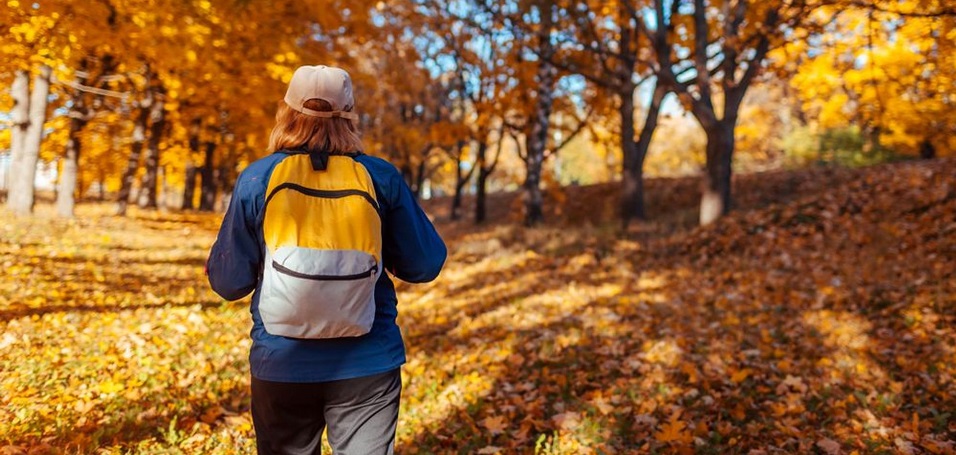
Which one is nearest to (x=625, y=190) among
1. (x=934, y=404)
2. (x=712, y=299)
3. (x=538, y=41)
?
(x=538, y=41)

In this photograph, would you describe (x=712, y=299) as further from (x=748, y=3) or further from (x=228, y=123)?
(x=228, y=123)

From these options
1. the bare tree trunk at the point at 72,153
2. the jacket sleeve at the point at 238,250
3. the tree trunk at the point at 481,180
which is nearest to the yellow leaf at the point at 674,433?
the jacket sleeve at the point at 238,250

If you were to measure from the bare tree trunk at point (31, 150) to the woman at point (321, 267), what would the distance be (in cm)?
1273

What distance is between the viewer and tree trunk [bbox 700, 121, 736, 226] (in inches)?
457

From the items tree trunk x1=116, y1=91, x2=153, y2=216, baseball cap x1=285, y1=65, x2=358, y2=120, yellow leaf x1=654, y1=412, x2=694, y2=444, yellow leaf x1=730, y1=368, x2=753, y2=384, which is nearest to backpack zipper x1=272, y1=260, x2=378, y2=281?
baseball cap x1=285, y1=65, x2=358, y2=120

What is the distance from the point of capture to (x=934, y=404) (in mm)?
4695

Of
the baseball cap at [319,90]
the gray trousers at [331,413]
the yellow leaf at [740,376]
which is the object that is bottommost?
the yellow leaf at [740,376]

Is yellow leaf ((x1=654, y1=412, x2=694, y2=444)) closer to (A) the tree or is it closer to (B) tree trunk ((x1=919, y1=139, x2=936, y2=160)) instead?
(A) the tree

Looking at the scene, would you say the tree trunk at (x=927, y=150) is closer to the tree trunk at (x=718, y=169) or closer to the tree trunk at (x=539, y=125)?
the tree trunk at (x=718, y=169)

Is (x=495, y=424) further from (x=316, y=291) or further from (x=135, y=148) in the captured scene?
(x=135, y=148)

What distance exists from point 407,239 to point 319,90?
1.82 ft

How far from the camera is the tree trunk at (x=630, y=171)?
14.2 meters

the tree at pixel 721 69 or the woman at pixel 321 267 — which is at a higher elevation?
the tree at pixel 721 69

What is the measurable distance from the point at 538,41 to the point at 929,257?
9.73 metres
